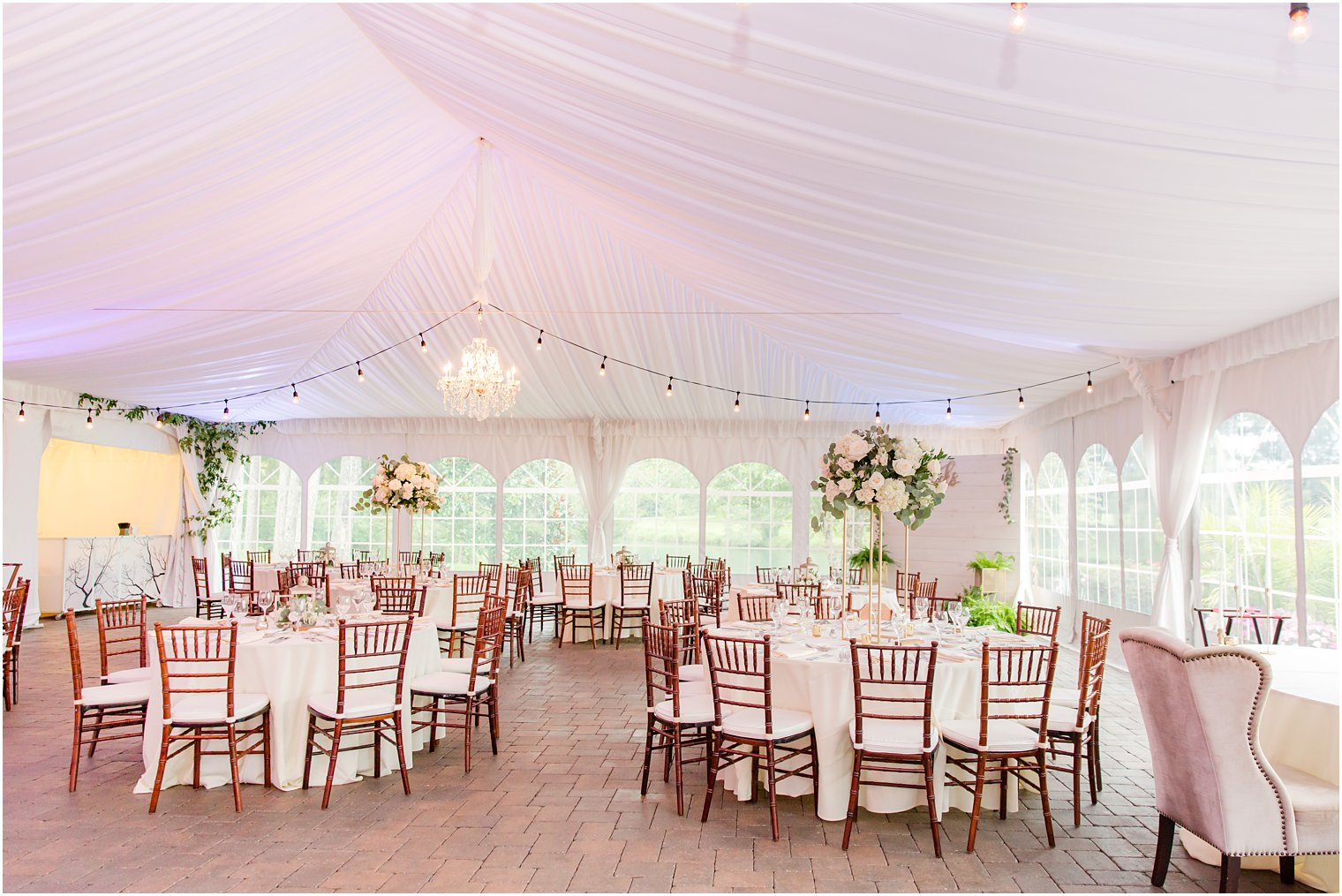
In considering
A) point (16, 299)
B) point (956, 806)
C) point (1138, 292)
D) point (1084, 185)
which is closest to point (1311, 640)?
point (1138, 292)

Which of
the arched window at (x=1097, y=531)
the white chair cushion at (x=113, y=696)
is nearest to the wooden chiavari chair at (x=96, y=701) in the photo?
the white chair cushion at (x=113, y=696)

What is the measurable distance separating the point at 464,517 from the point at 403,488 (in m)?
6.24

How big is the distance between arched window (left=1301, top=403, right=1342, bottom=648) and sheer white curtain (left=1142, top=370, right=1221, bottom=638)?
1281 mm

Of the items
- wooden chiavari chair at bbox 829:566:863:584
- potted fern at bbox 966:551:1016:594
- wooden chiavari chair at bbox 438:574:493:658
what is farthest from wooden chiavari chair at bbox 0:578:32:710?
potted fern at bbox 966:551:1016:594

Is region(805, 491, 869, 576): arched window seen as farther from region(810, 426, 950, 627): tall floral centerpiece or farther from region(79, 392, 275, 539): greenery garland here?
region(79, 392, 275, 539): greenery garland

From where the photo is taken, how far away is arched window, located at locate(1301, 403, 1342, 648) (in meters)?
5.96

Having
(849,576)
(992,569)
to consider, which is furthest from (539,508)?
(992,569)

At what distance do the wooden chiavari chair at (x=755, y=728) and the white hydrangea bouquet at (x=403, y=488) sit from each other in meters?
5.44

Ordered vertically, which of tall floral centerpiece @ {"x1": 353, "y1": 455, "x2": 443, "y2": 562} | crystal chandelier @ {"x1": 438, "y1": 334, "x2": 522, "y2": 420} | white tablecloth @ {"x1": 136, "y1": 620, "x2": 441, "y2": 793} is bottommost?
white tablecloth @ {"x1": 136, "y1": 620, "x2": 441, "y2": 793}

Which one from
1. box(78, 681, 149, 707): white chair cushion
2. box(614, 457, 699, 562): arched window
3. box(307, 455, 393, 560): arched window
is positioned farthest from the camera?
box(307, 455, 393, 560): arched window

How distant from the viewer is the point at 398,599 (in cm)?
806

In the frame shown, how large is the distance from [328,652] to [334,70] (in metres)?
3.36

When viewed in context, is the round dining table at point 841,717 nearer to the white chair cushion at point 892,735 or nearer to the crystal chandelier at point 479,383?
the white chair cushion at point 892,735

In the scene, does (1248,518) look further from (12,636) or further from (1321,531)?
(12,636)
